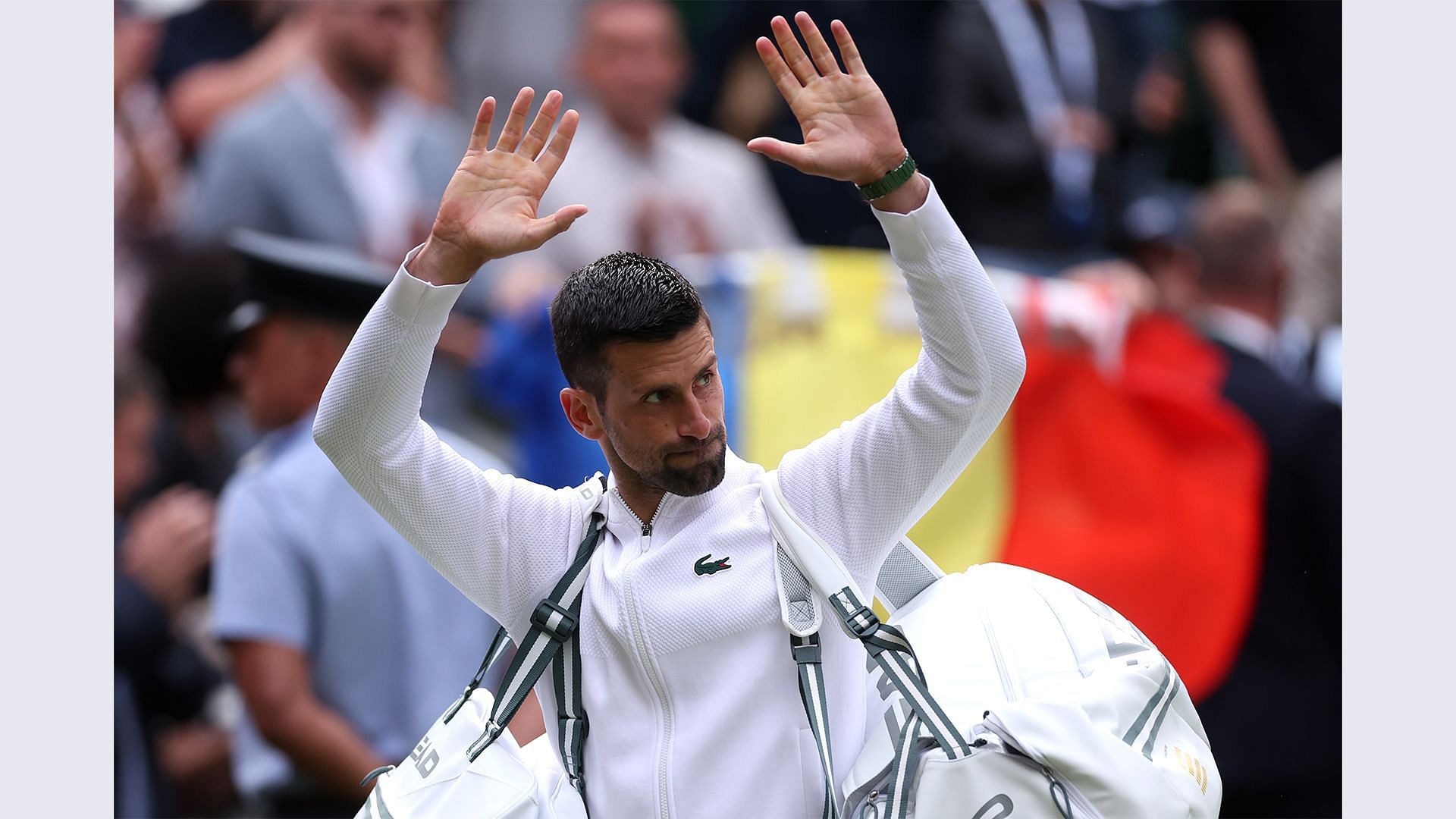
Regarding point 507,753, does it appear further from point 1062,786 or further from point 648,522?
point 1062,786

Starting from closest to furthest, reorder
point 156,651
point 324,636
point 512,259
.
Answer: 1. point 324,636
2. point 156,651
3. point 512,259

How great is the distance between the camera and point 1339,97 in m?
8.72

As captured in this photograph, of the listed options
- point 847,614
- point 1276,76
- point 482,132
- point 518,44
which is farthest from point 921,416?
point 1276,76

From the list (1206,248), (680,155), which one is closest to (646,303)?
(680,155)

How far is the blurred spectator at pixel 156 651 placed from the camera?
6.54m

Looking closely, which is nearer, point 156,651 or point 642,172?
point 156,651

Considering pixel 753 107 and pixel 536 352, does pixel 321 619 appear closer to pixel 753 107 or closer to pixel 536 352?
pixel 536 352

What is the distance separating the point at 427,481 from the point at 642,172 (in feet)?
15.2

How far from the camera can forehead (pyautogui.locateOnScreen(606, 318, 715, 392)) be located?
303 centimetres

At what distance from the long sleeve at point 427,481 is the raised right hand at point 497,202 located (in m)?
0.06

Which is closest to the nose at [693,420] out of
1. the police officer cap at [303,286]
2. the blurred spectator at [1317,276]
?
the police officer cap at [303,286]

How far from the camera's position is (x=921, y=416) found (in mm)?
3068

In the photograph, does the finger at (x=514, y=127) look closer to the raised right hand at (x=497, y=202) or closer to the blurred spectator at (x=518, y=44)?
the raised right hand at (x=497, y=202)

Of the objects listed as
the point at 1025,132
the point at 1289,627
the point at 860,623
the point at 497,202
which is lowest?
the point at 1289,627
